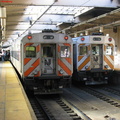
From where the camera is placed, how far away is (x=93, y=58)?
14.5m

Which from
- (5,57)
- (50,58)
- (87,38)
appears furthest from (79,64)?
(5,57)

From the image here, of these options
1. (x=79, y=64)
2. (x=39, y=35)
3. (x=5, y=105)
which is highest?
(x=39, y=35)

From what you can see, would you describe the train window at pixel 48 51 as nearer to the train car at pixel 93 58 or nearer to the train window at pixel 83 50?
the train car at pixel 93 58

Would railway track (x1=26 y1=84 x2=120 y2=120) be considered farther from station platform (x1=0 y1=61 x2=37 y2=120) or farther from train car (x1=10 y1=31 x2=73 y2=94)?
station platform (x1=0 y1=61 x2=37 y2=120)

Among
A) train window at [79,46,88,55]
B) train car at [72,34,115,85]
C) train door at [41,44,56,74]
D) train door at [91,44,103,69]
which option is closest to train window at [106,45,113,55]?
train car at [72,34,115,85]

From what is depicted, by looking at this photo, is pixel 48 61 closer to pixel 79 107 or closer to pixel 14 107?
pixel 79 107

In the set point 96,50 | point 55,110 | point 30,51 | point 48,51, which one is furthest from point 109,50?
point 55,110

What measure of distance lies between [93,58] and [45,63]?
4.04 metres

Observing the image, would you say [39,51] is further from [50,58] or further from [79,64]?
[79,64]

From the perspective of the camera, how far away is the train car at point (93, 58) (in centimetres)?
1421

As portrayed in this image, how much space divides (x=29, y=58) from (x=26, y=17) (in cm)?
933

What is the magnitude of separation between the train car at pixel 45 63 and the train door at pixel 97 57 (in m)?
3.41

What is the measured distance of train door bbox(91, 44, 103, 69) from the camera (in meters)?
14.5

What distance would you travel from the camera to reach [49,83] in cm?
1113
